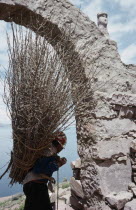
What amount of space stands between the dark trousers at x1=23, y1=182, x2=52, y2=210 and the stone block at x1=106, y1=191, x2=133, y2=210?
0.52m

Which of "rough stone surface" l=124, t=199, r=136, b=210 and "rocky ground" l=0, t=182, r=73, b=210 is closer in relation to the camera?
"rough stone surface" l=124, t=199, r=136, b=210

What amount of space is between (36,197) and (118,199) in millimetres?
658

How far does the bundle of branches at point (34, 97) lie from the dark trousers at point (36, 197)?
0.16 m

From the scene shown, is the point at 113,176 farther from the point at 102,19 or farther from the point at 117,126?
the point at 102,19

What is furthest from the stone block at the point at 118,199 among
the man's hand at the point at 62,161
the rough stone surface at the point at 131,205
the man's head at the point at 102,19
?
the man's head at the point at 102,19

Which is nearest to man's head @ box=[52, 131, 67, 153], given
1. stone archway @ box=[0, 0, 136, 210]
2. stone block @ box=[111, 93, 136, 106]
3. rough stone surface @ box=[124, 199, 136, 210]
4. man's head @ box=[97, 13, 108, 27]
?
stone archway @ box=[0, 0, 136, 210]

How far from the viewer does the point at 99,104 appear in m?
2.01

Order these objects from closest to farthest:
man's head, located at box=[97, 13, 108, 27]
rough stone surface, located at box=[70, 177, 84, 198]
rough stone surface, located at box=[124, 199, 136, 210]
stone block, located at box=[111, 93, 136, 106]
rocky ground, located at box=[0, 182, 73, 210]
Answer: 1. rough stone surface, located at box=[124, 199, 136, 210]
2. stone block, located at box=[111, 93, 136, 106]
3. rough stone surface, located at box=[70, 177, 84, 198]
4. rocky ground, located at box=[0, 182, 73, 210]
5. man's head, located at box=[97, 13, 108, 27]

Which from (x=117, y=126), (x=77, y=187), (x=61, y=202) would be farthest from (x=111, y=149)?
(x=61, y=202)

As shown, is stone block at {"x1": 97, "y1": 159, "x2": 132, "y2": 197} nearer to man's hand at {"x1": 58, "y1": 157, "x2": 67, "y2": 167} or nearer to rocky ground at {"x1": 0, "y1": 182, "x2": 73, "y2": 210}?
man's hand at {"x1": 58, "y1": 157, "x2": 67, "y2": 167}

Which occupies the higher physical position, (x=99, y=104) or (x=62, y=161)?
(x=99, y=104)

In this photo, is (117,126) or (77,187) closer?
(117,126)

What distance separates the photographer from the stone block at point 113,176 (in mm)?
1854

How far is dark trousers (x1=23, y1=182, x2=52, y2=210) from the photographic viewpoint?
1812 millimetres
